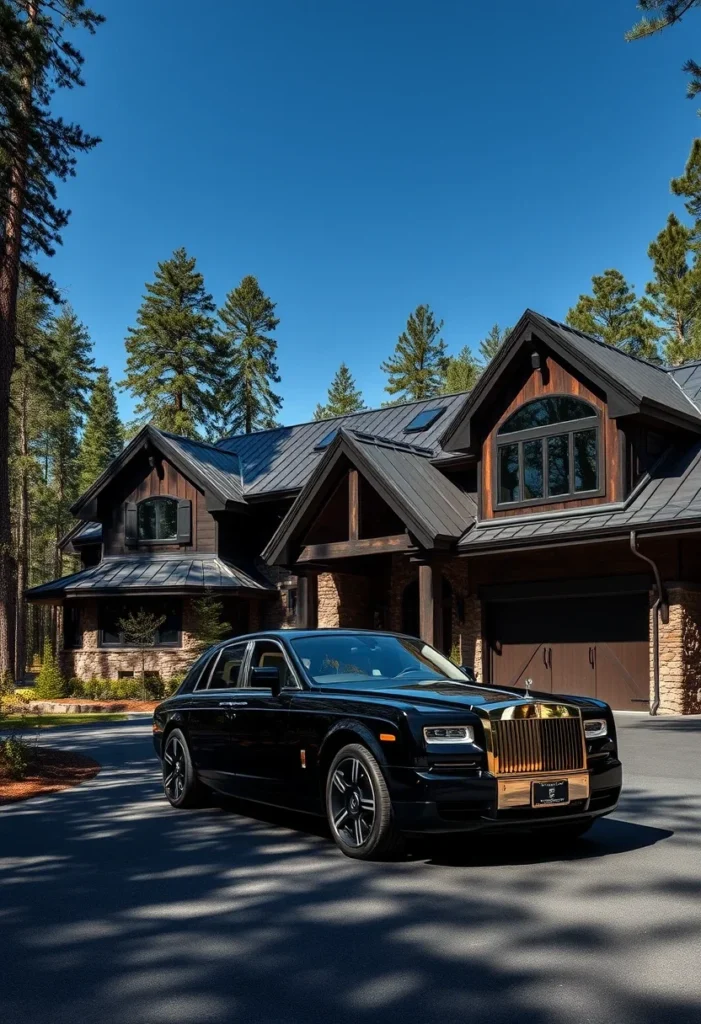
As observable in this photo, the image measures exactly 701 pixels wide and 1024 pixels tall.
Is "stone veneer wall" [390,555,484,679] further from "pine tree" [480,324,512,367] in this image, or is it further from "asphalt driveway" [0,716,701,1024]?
"pine tree" [480,324,512,367]

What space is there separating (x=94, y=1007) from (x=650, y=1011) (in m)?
2.31

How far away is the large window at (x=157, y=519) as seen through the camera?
30156 mm

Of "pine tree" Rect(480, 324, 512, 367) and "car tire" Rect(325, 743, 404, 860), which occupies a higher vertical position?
"pine tree" Rect(480, 324, 512, 367)

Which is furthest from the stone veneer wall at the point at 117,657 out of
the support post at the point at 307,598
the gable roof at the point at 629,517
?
the gable roof at the point at 629,517

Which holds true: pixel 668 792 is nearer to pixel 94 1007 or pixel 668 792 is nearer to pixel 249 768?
pixel 249 768

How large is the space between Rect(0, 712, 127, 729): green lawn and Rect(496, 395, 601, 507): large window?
32.8ft

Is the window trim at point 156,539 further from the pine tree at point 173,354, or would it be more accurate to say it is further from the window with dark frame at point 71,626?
the pine tree at point 173,354

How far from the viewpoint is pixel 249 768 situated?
809 centimetres

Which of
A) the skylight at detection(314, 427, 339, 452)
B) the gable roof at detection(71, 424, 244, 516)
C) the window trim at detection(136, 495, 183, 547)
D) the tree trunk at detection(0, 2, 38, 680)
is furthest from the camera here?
the skylight at detection(314, 427, 339, 452)

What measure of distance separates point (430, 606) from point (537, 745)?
49.4 ft

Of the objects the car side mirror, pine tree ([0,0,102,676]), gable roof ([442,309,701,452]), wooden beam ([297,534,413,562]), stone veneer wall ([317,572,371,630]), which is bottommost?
the car side mirror

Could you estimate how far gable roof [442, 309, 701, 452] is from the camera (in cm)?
1978

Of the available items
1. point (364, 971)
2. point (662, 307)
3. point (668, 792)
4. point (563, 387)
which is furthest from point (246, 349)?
point (364, 971)

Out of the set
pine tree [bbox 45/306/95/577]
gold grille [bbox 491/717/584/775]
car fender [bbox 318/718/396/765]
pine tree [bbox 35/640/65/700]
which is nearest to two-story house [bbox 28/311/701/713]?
pine tree [bbox 35/640/65/700]
